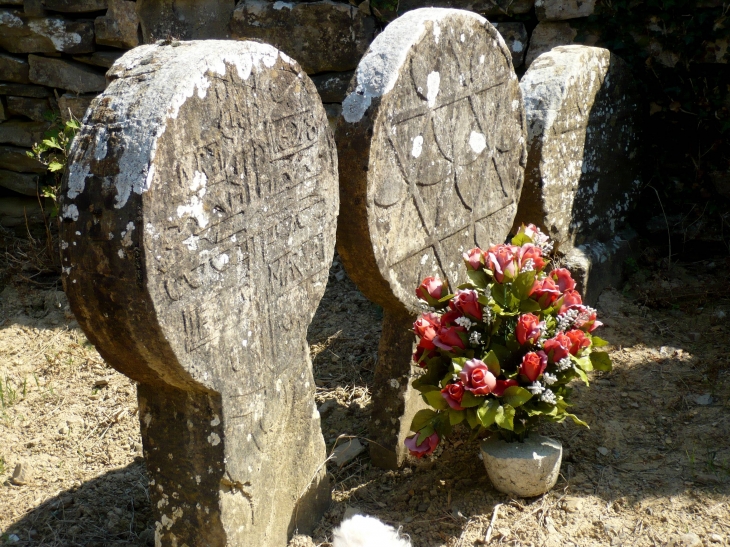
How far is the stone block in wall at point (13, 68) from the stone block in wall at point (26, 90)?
0.05 m

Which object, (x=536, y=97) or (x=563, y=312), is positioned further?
(x=536, y=97)

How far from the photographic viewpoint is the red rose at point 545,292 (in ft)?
8.79

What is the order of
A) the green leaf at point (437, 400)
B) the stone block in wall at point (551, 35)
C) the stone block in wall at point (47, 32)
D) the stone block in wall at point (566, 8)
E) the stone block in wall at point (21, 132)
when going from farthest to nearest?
the stone block in wall at point (21, 132) < the stone block in wall at point (47, 32) < the stone block in wall at point (551, 35) < the stone block in wall at point (566, 8) < the green leaf at point (437, 400)

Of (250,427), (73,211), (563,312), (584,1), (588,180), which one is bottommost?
(250,427)

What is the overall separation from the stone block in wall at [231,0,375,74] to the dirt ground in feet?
4.72

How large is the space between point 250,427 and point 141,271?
2.24ft

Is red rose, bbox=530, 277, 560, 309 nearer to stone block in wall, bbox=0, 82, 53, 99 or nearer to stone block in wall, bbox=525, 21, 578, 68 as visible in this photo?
stone block in wall, bbox=525, 21, 578, 68

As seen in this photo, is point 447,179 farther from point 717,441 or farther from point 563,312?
point 717,441

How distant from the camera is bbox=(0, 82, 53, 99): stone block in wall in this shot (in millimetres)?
4805

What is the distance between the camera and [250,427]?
7.44 feet

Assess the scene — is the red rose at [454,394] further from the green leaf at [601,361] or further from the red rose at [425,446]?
the green leaf at [601,361]

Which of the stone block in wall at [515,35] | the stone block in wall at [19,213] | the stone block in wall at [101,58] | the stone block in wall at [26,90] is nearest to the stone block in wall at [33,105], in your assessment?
the stone block in wall at [26,90]

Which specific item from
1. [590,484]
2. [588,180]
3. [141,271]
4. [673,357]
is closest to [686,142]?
[588,180]

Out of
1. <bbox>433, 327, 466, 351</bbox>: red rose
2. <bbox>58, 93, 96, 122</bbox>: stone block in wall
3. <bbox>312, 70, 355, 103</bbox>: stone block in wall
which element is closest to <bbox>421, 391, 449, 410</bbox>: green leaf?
<bbox>433, 327, 466, 351</bbox>: red rose
